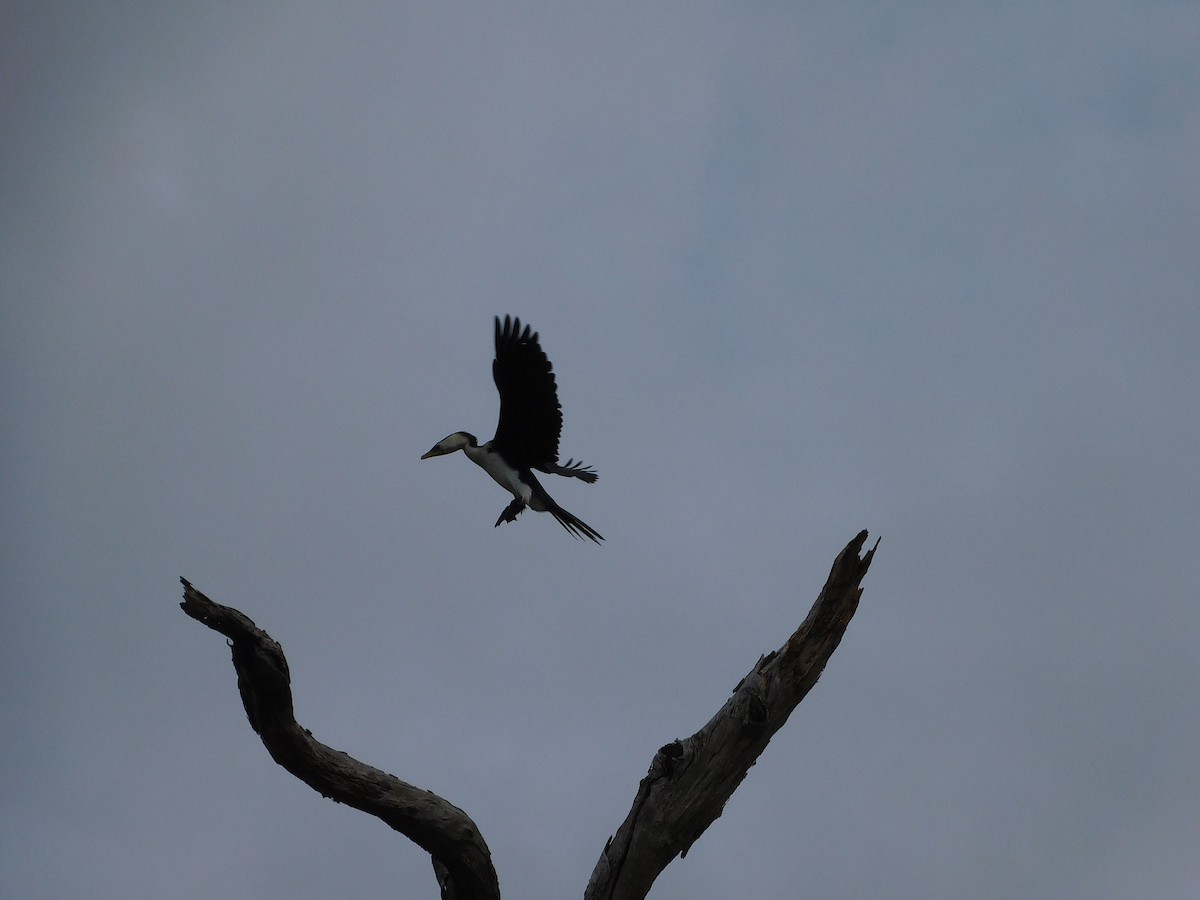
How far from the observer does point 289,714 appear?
18.0 feet

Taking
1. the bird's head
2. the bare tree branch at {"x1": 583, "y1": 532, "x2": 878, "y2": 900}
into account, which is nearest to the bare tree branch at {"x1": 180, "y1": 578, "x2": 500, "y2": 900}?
the bare tree branch at {"x1": 583, "y1": 532, "x2": 878, "y2": 900}

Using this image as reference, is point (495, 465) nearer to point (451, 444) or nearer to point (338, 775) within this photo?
point (451, 444)

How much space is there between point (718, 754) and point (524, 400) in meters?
4.40

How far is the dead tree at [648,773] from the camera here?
5.55 metres

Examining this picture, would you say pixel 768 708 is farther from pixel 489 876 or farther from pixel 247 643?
pixel 247 643

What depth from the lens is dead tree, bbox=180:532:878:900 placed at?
5.55 metres

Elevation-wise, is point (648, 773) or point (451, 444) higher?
point (451, 444)

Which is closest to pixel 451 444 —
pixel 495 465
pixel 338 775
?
pixel 495 465

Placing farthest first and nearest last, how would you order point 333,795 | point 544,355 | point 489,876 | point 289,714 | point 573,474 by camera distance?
point 573,474 < point 544,355 < point 489,876 < point 333,795 < point 289,714

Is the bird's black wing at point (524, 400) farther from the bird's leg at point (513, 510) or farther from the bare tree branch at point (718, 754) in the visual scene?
the bare tree branch at point (718, 754)

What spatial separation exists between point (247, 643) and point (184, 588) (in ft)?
1.43

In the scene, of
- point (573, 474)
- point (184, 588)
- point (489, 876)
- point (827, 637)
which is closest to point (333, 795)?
point (489, 876)

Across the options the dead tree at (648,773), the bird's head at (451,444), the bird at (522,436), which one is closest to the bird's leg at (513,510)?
the bird at (522,436)

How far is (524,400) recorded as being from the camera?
951cm
